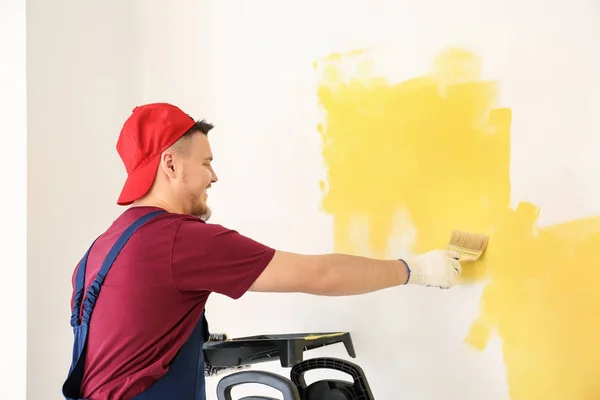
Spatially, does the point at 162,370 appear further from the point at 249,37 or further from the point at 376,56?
the point at 249,37

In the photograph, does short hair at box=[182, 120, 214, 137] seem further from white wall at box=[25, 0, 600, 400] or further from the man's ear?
white wall at box=[25, 0, 600, 400]

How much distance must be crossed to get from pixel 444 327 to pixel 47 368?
4.46ft

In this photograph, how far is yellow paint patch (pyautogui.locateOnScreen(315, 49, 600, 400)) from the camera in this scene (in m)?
1.35

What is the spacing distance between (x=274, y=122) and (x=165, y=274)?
0.81 meters

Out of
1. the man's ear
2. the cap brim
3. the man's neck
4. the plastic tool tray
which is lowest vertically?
the plastic tool tray

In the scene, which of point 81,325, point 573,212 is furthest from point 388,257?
point 81,325

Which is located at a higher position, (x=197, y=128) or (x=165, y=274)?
(x=197, y=128)

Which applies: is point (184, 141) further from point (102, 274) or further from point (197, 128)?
point (102, 274)

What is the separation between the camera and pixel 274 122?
75.8 inches

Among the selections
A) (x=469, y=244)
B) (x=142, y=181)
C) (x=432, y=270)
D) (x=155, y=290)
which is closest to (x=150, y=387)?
(x=155, y=290)

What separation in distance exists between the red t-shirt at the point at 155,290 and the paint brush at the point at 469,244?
50cm
